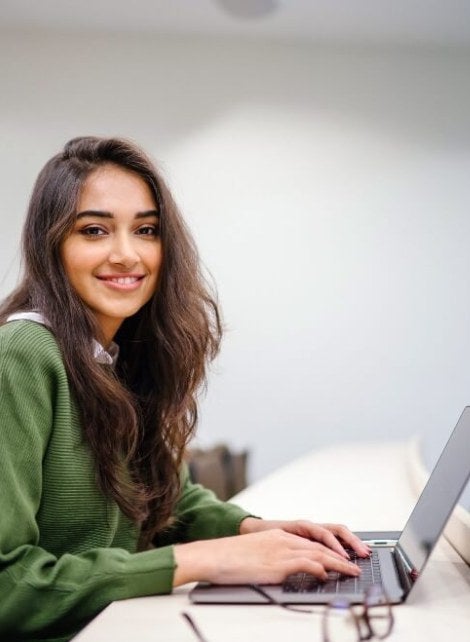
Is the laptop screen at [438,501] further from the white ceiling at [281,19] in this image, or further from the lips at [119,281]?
the white ceiling at [281,19]

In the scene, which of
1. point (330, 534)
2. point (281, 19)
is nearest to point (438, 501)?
point (330, 534)

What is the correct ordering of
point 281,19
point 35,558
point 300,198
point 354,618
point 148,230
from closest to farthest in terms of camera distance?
point 354,618 < point 35,558 < point 148,230 < point 281,19 < point 300,198

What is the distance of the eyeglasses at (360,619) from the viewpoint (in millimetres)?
739

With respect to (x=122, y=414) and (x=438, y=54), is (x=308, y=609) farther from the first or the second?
(x=438, y=54)

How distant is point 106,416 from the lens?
1124mm

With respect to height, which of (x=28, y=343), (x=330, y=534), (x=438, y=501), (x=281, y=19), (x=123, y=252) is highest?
(x=281, y=19)

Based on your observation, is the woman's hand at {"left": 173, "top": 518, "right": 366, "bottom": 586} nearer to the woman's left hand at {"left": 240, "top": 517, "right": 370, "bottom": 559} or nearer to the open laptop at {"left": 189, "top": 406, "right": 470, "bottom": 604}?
the open laptop at {"left": 189, "top": 406, "right": 470, "bottom": 604}

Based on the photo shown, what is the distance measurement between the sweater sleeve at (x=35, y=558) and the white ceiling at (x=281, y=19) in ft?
9.02

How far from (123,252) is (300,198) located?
2.67 metres

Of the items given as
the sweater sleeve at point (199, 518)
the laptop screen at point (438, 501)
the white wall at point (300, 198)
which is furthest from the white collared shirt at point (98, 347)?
the white wall at point (300, 198)

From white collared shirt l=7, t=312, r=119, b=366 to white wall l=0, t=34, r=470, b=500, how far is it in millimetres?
2407

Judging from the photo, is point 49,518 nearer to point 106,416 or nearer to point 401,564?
point 106,416

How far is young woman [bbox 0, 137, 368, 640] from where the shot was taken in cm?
94

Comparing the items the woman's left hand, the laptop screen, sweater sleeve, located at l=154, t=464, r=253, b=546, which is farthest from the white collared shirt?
the laptop screen
